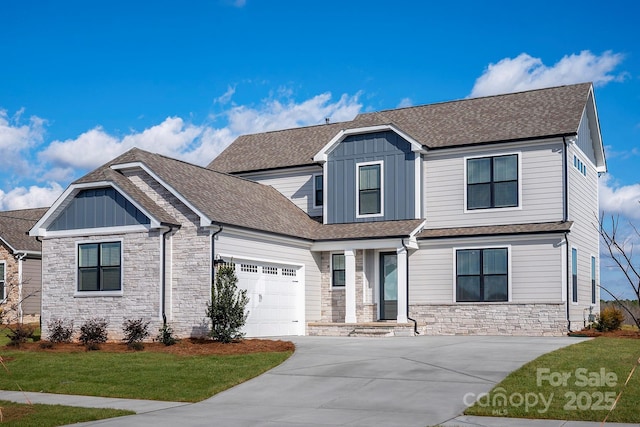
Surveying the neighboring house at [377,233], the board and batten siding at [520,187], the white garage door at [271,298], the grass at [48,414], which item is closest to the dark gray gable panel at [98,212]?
the neighboring house at [377,233]

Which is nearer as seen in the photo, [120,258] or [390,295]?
[120,258]

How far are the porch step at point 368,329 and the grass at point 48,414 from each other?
42.7 ft

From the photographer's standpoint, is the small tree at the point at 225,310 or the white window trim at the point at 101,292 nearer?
the small tree at the point at 225,310

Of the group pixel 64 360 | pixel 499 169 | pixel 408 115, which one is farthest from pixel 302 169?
pixel 64 360

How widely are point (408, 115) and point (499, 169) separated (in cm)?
561

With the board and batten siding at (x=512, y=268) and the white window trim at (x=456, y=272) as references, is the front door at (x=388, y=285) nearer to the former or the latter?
the board and batten siding at (x=512, y=268)

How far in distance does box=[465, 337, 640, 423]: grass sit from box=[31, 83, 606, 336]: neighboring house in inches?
350

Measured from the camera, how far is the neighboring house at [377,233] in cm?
2378

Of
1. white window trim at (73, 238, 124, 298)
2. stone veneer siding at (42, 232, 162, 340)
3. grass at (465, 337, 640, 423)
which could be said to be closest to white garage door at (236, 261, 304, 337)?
stone veneer siding at (42, 232, 162, 340)

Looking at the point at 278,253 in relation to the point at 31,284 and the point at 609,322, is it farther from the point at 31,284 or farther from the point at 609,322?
the point at 31,284

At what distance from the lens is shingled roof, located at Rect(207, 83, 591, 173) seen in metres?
26.5

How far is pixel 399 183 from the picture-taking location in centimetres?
2783

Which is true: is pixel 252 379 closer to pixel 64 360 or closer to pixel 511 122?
pixel 64 360

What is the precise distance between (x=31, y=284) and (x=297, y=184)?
15468 millimetres
